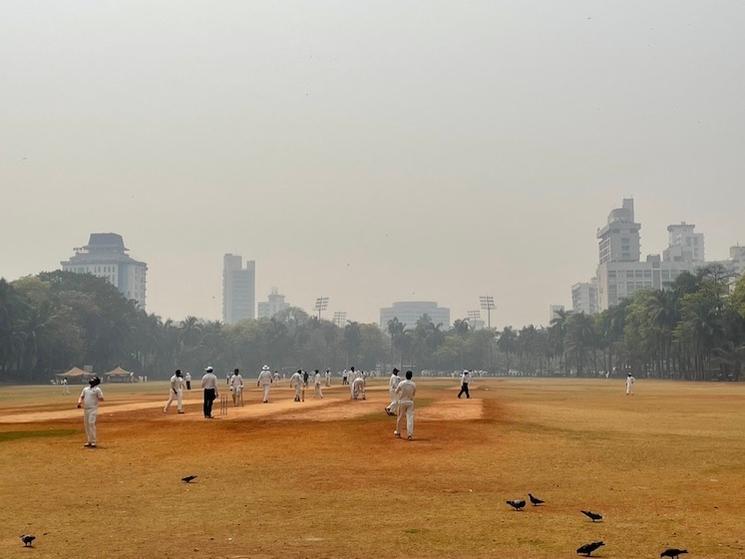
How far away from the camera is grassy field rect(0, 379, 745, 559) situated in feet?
42.4

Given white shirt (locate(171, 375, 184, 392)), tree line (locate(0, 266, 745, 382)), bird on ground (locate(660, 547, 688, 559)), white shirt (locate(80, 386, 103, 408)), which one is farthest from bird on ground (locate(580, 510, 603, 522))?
tree line (locate(0, 266, 745, 382))

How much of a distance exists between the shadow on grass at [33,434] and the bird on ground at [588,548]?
2384 centimetres

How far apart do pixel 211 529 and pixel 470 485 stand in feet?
23.0

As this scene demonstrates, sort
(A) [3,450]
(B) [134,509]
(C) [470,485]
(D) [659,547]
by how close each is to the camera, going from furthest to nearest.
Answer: (A) [3,450]
(C) [470,485]
(B) [134,509]
(D) [659,547]

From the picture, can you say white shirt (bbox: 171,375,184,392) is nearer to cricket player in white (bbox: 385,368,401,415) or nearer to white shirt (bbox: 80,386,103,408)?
cricket player in white (bbox: 385,368,401,415)

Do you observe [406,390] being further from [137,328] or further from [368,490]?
[137,328]

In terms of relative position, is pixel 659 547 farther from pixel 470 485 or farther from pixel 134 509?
pixel 134 509

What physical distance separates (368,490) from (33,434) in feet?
61.6

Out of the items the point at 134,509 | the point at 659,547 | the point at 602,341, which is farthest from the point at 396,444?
the point at 602,341

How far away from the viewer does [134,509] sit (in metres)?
16.0

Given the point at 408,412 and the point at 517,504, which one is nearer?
the point at 517,504

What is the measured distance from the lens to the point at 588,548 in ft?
38.7

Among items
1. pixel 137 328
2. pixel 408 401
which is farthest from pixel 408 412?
pixel 137 328

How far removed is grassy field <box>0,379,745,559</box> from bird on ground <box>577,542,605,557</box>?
0.63 feet
